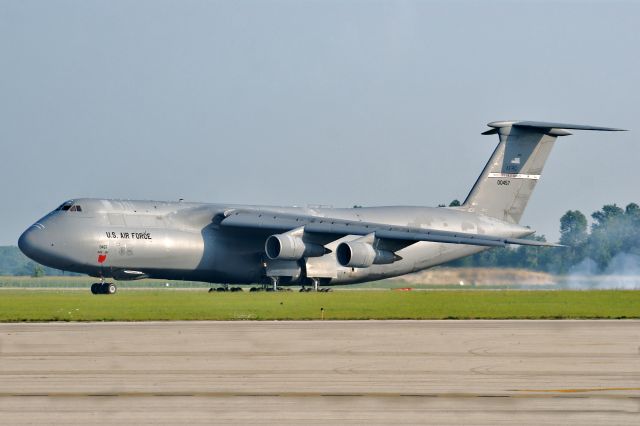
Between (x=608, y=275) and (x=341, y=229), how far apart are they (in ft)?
50.7

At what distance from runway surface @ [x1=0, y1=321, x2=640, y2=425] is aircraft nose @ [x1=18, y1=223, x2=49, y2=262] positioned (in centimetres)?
2303

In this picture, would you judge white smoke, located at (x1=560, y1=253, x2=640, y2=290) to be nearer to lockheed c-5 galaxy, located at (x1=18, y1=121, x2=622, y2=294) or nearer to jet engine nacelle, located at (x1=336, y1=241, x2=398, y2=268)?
lockheed c-5 galaxy, located at (x1=18, y1=121, x2=622, y2=294)

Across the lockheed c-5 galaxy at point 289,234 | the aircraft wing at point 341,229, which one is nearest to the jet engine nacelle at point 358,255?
the lockheed c-5 galaxy at point 289,234

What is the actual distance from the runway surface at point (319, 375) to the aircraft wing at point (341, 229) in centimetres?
2631

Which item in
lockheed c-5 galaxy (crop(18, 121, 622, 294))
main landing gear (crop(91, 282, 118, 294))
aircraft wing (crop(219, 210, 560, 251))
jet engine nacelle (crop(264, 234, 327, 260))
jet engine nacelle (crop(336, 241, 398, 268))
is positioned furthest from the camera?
aircraft wing (crop(219, 210, 560, 251))

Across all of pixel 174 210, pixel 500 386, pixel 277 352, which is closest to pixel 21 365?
pixel 277 352

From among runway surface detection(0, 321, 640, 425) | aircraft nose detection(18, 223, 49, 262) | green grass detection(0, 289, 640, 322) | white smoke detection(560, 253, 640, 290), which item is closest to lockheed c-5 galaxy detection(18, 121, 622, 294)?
aircraft nose detection(18, 223, 49, 262)

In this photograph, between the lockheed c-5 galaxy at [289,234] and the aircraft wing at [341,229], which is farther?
the aircraft wing at [341,229]

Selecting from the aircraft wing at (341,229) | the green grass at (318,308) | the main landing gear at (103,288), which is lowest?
the main landing gear at (103,288)

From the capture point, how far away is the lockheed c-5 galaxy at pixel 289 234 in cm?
4947

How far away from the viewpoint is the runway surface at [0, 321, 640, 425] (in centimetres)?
1255

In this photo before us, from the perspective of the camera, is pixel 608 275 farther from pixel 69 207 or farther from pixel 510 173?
pixel 69 207

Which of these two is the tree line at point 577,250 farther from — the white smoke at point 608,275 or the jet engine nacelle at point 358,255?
the jet engine nacelle at point 358,255

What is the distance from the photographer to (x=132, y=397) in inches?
545
